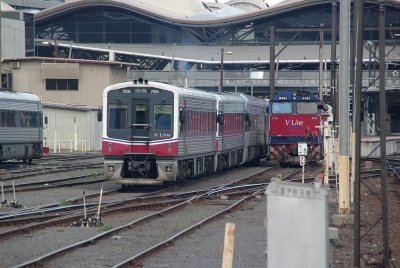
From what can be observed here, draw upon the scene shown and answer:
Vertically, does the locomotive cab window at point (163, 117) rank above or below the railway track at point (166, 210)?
above

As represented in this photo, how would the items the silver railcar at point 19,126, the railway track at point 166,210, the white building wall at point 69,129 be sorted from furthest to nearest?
the white building wall at point 69,129 < the silver railcar at point 19,126 < the railway track at point 166,210

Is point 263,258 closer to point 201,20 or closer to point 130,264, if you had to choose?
point 130,264

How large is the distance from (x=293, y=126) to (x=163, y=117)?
13.4 metres

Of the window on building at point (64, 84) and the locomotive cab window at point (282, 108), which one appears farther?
the window on building at point (64, 84)

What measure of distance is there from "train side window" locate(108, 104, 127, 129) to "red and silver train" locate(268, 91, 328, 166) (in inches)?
522

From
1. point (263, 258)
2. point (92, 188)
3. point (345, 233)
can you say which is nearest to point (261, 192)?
point (92, 188)

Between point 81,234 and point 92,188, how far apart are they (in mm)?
11332

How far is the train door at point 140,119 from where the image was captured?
26.2m

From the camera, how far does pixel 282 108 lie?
39156 millimetres

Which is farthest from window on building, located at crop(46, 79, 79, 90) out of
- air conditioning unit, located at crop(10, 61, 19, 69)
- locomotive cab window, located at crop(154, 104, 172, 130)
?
locomotive cab window, located at crop(154, 104, 172, 130)

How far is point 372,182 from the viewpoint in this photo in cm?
3183

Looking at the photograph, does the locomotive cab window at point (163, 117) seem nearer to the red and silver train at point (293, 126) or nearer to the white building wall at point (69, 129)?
the red and silver train at point (293, 126)

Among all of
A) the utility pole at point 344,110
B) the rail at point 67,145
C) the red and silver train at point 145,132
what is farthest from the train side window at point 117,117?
the rail at point 67,145

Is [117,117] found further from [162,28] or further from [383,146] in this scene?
[162,28]
